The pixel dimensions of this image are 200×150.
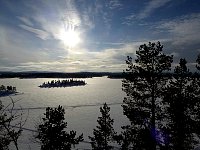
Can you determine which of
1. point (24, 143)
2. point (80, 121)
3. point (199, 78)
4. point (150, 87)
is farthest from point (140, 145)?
point (80, 121)

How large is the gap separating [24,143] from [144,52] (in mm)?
27080

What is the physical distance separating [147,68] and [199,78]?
655cm

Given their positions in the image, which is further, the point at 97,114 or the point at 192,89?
the point at 97,114

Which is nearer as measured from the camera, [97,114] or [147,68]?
[147,68]

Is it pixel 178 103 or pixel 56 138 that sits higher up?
pixel 178 103

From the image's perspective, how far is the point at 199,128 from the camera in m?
20.4

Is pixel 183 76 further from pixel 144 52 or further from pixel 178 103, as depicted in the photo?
pixel 144 52

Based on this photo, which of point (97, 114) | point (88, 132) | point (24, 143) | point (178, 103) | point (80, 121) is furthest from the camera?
point (97, 114)

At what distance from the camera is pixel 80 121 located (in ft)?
175

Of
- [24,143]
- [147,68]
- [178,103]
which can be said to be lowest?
[24,143]

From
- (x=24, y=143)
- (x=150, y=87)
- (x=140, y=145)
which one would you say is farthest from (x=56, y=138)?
(x=24, y=143)

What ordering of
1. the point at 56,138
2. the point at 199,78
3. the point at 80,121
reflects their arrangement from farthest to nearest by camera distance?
the point at 80,121 < the point at 199,78 < the point at 56,138

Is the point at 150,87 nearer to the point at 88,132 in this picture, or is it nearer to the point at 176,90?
the point at 176,90

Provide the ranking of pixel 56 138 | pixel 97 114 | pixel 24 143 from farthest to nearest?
pixel 97 114 → pixel 24 143 → pixel 56 138
